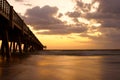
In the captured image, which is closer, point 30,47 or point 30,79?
point 30,79

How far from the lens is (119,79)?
1077 cm

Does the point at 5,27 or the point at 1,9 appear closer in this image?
the point at 1,9

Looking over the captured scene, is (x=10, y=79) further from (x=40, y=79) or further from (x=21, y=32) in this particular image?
(x=21, y=32)

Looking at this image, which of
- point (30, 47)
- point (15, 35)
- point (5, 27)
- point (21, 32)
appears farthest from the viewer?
point (30, 47)

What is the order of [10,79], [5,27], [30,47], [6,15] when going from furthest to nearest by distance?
1. [30,47]
2. [5,27]
3. [6,15]
4. [10,79]

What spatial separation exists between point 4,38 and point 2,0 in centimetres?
623

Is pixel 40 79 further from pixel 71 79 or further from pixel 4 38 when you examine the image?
pixel 4 38

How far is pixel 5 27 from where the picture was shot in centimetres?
2458

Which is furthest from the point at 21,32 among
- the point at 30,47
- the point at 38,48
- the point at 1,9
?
the point at 38,48

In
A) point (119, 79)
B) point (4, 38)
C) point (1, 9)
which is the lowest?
point (119, 79)

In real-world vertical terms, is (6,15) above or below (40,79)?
above

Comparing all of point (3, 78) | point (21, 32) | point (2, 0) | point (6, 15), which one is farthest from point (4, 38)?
point (3, 78)

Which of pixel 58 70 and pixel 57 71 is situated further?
pixel 58 70

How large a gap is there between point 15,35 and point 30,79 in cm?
2712
